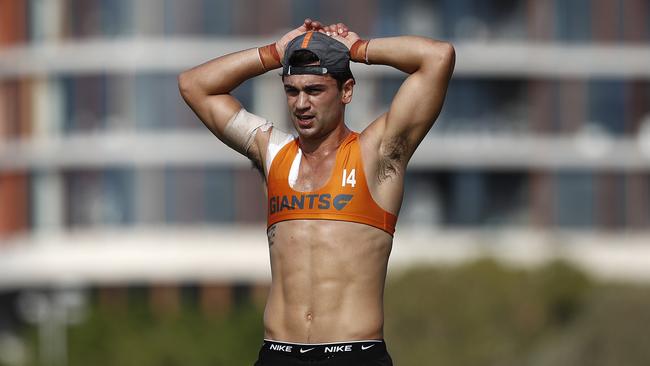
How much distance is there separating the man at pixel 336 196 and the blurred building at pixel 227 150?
7860 centimetres

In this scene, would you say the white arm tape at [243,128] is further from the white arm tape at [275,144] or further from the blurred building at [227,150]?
the blurred building at [227,150]

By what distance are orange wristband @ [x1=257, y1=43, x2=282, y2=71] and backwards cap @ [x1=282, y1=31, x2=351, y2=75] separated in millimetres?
476

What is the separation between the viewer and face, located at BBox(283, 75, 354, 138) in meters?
14.6

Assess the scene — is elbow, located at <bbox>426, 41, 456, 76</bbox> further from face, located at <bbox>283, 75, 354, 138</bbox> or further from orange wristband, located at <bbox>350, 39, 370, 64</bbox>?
face, located at <bbox>283, 75, 354, 138</bbox>

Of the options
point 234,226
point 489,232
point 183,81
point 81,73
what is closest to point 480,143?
point 489,232

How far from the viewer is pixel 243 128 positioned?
1555 centimetres

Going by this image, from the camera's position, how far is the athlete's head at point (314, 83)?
47.9 feet

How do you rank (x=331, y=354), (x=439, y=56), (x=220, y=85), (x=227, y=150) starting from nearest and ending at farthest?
(x=331, y=354)
(x=439, y=56)
(x=220, y=85)
(x=227, y=150)

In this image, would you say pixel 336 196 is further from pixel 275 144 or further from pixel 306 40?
pixel 306 40

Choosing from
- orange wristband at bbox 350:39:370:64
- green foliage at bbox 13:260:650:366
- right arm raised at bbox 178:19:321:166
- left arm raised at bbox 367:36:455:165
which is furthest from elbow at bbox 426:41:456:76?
green foliage at bbox 13:260:650:366

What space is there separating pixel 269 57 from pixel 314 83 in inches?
35.2

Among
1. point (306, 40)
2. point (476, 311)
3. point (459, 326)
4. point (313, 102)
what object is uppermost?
point (306, 40)

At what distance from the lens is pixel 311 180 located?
14.8m

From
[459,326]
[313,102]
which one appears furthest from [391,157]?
[459,326]
